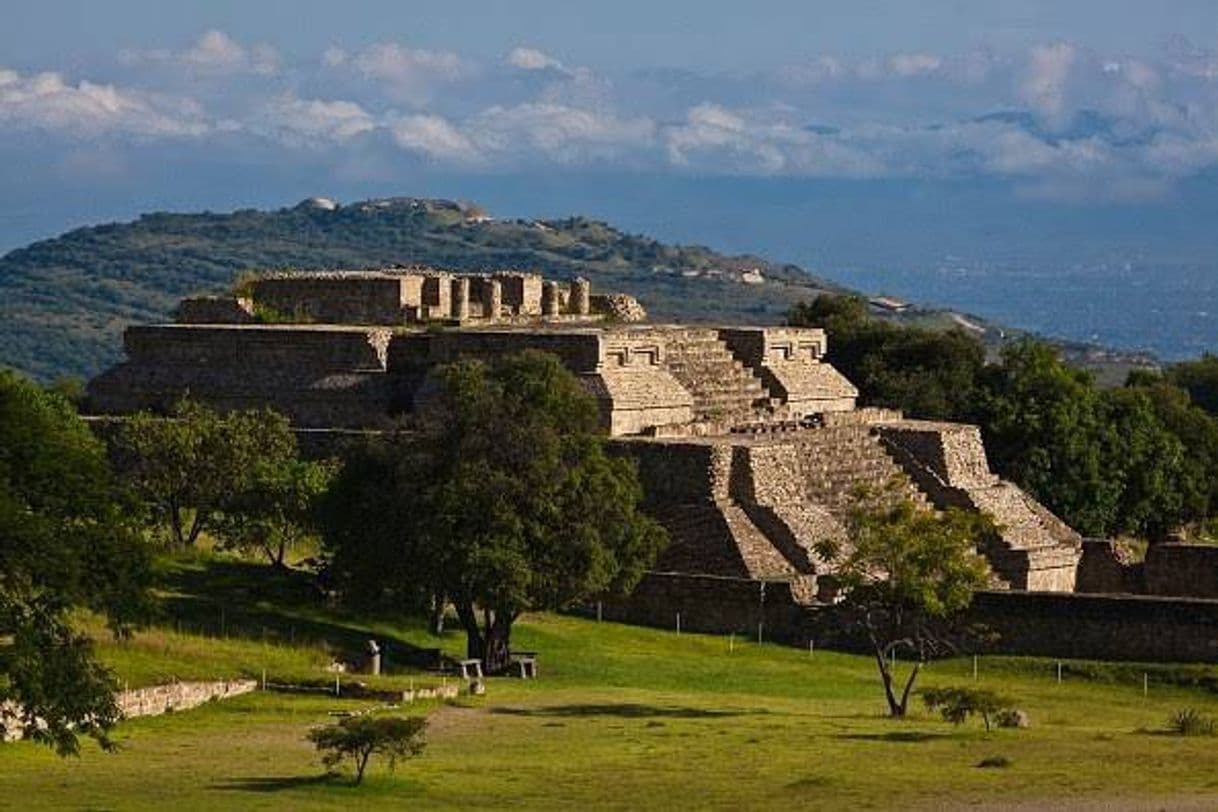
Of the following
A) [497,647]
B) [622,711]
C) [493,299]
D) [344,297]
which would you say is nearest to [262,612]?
[497,647]

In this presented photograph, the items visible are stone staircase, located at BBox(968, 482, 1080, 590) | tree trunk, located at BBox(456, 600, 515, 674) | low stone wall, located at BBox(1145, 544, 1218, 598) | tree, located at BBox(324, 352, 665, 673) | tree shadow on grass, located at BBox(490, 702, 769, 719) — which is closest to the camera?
tree shadow on grass, located at BBox(490, 702, 769, 719)

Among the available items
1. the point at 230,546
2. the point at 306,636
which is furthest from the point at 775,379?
the point at 306,636

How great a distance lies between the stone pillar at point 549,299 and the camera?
243ft

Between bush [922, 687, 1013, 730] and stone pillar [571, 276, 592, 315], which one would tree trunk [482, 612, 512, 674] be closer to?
bush [922, 687, 1013, 730]

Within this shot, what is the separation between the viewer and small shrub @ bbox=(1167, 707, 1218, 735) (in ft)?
141

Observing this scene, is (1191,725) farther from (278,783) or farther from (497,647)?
(278,783)

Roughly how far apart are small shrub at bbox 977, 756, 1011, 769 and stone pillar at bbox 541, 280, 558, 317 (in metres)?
35.1

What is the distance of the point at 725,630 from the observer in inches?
2176

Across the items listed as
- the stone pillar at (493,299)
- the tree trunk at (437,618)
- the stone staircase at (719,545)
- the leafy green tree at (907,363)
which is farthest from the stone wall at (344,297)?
the tree trunk at (437,618)

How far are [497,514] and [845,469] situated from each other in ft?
45.7

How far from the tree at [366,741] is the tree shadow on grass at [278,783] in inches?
7.4

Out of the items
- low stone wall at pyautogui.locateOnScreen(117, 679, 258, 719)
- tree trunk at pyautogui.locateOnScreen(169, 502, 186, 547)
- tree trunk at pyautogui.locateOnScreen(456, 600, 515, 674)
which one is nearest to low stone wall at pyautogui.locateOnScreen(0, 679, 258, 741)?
low stone wall at pyautogui.locateOnScreen(117, 679, 258, 719)

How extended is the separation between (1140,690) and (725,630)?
7.80 meters

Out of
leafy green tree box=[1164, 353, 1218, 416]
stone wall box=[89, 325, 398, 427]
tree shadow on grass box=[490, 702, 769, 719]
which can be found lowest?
tree shadow on grass box=[490, 702, 769, 719]
